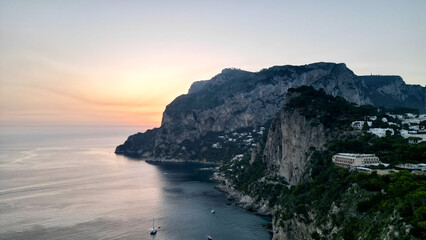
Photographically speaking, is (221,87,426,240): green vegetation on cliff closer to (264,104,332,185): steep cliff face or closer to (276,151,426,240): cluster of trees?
(276,151,426,240): cluster of trees

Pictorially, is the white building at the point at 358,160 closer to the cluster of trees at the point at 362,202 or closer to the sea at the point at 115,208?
the cluster of trees at the point at 362,202

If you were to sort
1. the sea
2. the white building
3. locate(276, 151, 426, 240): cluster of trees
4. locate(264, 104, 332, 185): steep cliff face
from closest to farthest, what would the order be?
locate(276, 151, 426, 240): cluster of trees, the white building, the sea, locate(264, 104, 332, 185): steep cliff face

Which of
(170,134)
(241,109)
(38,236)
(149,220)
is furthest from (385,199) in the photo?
(170,134)

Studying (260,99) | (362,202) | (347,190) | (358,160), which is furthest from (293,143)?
(260,99)

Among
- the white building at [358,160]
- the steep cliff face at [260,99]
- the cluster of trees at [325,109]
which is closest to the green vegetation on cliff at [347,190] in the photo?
the cluster of trees at [325,109]

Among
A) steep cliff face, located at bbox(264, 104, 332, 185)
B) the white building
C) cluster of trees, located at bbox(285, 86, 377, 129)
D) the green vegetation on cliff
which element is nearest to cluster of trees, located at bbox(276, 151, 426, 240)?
the green vegetation on cliff

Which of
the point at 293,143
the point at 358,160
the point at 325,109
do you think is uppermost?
the point at 325,109

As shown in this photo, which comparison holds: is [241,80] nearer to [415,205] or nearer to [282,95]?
[282,95]

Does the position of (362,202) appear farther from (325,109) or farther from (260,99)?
(260,99)
